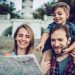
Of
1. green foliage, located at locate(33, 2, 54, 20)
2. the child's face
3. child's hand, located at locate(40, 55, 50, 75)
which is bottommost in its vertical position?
green foliage, located at locate(33, 2, 54, 20)

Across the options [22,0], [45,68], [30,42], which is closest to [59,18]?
[30,42]

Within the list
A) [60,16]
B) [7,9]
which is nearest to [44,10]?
[7,9]

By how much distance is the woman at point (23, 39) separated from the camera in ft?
5.32

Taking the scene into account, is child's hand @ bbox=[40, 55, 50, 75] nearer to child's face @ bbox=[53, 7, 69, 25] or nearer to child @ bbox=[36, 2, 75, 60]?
child @ bbox=[36, 2, 75, 60]

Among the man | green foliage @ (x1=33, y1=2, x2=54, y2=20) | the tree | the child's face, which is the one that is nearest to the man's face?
the man

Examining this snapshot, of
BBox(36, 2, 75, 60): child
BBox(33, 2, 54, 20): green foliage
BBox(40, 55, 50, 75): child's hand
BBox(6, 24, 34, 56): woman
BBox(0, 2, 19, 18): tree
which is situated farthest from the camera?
BBox(0, 2, 19, 18): tree

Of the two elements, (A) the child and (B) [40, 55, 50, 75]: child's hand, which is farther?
(A) the child

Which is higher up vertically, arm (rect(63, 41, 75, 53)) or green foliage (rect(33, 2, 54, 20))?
arm (rect(63, 41, 75, 53))

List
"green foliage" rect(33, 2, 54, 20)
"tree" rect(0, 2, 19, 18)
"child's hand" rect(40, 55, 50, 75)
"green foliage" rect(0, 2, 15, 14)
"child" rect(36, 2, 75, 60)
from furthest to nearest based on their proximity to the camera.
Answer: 1. "green foliage" rect(0, 2, 15, 14)
2. "tree" rect(0, 2, 19, 18)
3. "green foliage" rect(33, 2, 54, 20)
4. "child" rect(36, 2, 75, 60)
5. "child's hand" rect(40, 55, 50, 75)

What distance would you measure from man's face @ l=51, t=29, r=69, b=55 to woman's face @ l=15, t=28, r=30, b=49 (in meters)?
0.14

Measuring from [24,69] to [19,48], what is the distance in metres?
0.55

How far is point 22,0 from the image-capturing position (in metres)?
34.0

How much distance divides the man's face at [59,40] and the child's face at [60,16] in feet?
0.88

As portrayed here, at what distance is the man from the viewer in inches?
60.3
